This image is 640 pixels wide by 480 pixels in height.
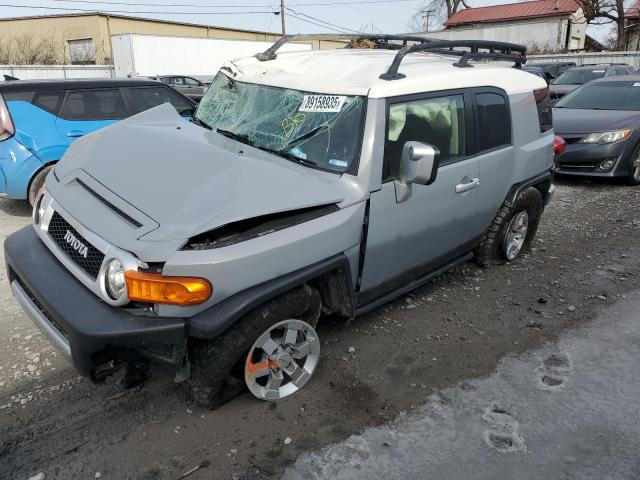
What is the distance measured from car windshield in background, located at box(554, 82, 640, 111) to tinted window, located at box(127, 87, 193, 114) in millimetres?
6490

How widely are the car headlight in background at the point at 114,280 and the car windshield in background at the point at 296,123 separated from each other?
1.24 m

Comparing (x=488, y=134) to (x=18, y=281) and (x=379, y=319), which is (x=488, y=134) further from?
(x=18, y=281)

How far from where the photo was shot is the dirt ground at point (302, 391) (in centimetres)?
261

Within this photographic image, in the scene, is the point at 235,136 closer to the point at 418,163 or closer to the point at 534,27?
the point at 418,163

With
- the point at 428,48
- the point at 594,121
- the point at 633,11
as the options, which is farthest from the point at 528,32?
the point at 428,48

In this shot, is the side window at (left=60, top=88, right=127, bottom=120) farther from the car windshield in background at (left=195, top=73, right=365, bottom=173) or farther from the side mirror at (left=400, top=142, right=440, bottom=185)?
the side mirror at (left=400, top=142, right=440, bottom=185)

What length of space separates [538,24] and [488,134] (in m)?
43.7

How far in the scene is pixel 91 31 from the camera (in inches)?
1535

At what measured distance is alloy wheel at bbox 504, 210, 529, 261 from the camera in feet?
15.7

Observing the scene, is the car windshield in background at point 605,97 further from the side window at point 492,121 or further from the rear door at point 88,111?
the rear door at point 88,111

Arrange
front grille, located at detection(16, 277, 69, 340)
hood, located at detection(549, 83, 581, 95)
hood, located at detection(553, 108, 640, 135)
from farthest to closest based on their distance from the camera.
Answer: hood, located at detection(549, 83, 581, 95), hood, located at detection(553, 108, 640, 135), front grille, located at detection(16, 277, 69, 340)

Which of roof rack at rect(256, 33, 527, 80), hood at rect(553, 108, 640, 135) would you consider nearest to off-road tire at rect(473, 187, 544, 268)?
roof rack at rect(256, 33, 527, 80)

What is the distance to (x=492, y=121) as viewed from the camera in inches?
158

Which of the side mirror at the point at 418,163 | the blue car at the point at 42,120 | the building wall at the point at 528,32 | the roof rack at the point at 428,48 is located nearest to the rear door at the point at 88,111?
the blue car at the point at 42,120
